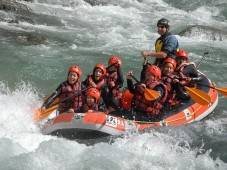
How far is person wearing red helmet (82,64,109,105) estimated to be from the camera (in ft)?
23.9

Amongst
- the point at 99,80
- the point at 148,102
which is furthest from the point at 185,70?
the point at 99,80

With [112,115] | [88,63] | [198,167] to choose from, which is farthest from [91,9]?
[198,167]

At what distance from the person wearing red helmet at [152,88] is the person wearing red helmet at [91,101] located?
663 mm

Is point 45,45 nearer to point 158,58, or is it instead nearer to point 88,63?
point 88,63

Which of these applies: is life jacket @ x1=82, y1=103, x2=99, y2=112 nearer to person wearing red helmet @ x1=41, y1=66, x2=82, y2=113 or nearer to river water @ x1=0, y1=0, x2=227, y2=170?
person wearing red helmet @ x1=41, y1=66, x2=82, y2=113

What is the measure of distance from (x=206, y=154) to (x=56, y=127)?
2369 millimetres

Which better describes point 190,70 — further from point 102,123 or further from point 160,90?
point 102,123

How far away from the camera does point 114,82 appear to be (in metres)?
7.61

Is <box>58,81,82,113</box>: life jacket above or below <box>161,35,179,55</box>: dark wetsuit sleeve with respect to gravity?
below

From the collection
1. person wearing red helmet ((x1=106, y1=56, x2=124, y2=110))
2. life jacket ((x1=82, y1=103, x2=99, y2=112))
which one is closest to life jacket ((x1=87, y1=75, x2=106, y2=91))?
person wearing red helmet ((x1=106, y1=56, x2=124, y2=110))

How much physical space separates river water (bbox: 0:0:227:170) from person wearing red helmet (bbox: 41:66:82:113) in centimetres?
58

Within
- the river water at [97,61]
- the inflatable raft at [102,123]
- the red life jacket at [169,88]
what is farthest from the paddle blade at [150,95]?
the red life jacket at [169,88]

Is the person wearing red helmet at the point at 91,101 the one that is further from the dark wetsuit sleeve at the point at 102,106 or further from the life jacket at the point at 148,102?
the life jacket at the point at 148,102

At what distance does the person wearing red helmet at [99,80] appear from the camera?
727 cm
